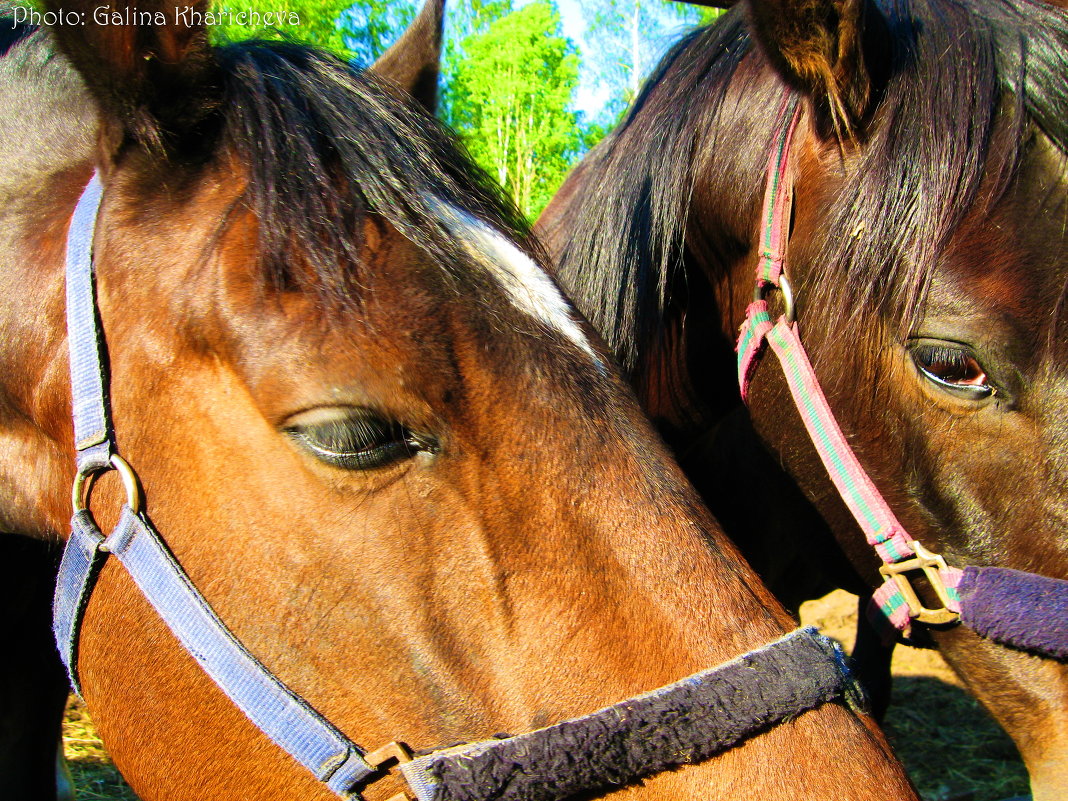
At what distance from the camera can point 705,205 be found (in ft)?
5.77

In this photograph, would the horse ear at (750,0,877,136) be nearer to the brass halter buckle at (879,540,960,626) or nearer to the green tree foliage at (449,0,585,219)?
the brass halter buckle at (879,540,960,626)

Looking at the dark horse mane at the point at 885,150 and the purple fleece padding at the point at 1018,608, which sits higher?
the dark horse mane at the point at 885,150

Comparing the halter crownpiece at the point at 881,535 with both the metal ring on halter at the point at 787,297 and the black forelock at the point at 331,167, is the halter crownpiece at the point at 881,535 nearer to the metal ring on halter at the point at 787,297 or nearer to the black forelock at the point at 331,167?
the metal ring on halter at the point at 787,297

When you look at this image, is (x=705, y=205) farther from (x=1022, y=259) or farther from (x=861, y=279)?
(x=1022, y=259)

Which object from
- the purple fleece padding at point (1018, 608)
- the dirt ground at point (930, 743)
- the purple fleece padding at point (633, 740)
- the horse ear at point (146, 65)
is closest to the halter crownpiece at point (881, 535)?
the purple fleece padding at point (1018, 608)

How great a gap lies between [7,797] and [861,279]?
2166 millimetres

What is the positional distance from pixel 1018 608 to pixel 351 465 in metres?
1.16

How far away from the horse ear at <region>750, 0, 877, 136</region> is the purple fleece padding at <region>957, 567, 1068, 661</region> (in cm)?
86

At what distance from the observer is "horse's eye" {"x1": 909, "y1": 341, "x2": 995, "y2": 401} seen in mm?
1324

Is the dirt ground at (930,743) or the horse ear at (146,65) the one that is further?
the dirt ground at (930,743)

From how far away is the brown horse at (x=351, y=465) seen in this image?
892 millimetres

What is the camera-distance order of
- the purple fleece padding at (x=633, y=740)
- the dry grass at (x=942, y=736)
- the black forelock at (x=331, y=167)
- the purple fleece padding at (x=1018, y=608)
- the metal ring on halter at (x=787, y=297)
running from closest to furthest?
the purple fleece padding at (x=633, y=740) < the black forelock at (x=331, y=167) < the purple fleece padding at (x=1018, y=608) < the metal ring on halter at (x=787, y=297) < the dry grass at (x=942, y=736)

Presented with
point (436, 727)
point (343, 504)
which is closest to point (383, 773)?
point (436, 727)

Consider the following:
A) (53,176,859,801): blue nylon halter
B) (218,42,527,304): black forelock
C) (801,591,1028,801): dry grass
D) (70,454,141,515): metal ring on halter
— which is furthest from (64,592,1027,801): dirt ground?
(218,42,527,304): black forelock
